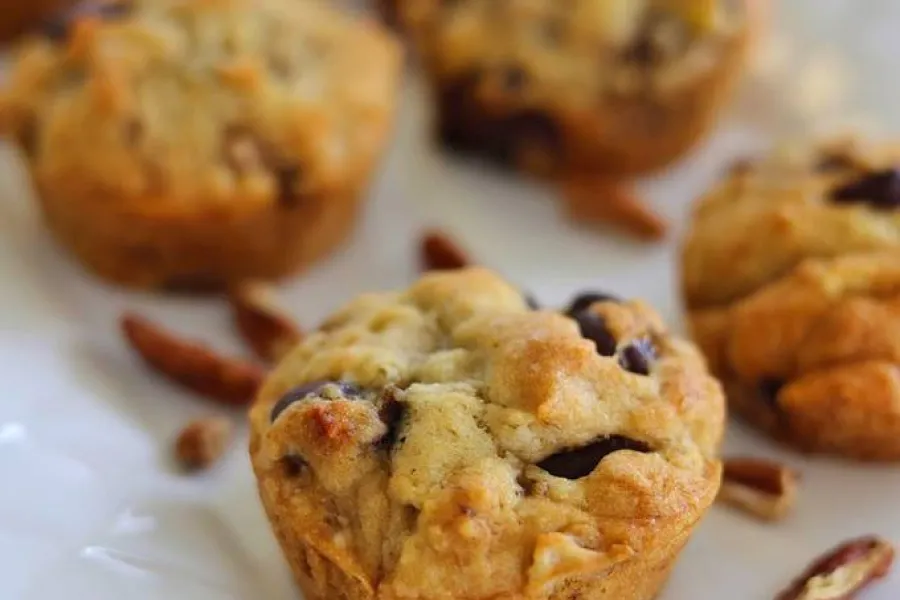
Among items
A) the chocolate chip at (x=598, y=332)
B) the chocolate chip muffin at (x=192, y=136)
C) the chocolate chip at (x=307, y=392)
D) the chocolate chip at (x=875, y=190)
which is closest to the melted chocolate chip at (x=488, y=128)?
the chocolate chip muffin at (x=192, y=136)

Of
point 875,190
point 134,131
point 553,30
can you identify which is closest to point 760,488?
point 875,190

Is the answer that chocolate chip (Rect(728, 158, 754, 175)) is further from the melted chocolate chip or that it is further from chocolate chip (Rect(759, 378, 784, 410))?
chocolate chip (Rect(759, 378, 784, 410))

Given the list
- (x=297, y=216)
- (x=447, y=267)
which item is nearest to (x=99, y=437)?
(x=297, y=216)

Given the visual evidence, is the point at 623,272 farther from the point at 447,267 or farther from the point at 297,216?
the point at 297,216

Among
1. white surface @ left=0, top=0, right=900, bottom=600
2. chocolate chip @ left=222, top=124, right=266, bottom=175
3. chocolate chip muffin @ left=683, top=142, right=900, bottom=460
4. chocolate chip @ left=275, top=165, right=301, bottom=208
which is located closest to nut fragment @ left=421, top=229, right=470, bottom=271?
white surface @ left=0, top=0, right=900, bottom=600

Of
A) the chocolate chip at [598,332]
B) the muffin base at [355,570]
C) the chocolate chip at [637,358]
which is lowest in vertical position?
the muffin base at [355,570]

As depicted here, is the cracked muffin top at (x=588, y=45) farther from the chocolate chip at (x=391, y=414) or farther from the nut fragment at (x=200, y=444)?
the chocolate chip at (x=391, y=414)
